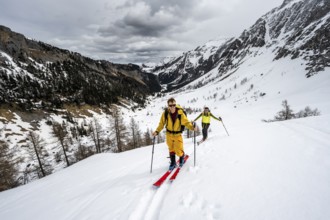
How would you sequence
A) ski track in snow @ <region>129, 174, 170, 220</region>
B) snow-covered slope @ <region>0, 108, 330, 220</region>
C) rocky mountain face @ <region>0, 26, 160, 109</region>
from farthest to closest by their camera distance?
rocky mountain face @ <region>0, 26, 160, 109</region> → ski track in snow @ <region>129, 174, 170, 220</region> → snow-covered slope @ <region>0, 108, 330, 220</region>

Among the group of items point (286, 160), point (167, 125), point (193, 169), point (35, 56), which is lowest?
point (193, 169)

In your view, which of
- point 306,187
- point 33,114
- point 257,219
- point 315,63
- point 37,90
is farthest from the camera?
point 315,63

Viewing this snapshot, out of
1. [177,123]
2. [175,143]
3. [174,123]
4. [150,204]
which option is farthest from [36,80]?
[150,204]

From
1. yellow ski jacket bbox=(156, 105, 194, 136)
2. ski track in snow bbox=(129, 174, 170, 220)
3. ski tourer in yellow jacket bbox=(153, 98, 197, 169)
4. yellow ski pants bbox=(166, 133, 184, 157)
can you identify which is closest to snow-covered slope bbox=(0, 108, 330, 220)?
ski track in snow bbox=(129, 174, 170, 220)


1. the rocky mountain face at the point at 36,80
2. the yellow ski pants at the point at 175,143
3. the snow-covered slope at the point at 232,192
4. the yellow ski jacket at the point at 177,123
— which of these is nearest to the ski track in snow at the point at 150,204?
the snow-covered slope at the point at 232,192

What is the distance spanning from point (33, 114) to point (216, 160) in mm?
109801

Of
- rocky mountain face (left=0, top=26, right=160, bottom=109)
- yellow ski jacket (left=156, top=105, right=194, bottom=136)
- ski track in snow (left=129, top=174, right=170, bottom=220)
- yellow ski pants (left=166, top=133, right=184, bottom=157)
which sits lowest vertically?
ski track in snow (left=129, top=174, right=170, bottom=220)

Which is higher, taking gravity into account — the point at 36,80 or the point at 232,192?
the point at 36,80

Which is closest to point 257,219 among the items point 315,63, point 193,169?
point 193,169

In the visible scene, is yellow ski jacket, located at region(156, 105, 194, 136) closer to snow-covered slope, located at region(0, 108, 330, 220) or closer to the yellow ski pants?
the yellow ski pants

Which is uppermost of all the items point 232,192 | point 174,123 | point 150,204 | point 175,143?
point 174,123

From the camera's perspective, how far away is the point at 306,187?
454 cm

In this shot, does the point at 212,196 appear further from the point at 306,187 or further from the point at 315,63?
the point at 315,63

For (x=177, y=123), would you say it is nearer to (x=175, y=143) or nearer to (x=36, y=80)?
(x=175, y=143)
